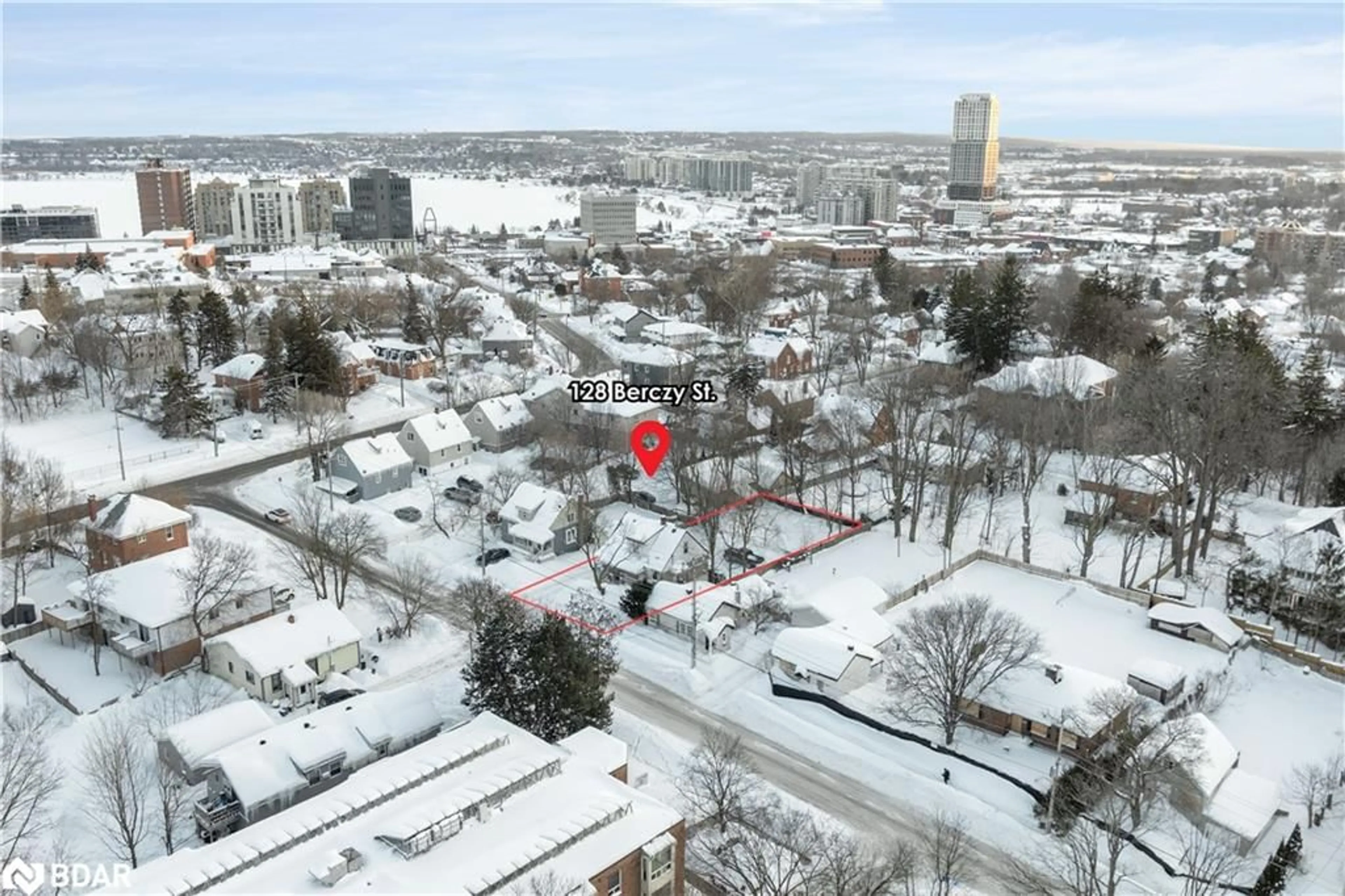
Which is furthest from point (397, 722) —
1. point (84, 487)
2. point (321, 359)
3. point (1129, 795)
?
point (321, 359)

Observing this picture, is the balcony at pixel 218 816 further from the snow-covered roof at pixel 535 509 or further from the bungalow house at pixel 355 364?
the bungalow house at pixel 355 364

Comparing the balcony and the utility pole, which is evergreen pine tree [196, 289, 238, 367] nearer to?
the utility pole

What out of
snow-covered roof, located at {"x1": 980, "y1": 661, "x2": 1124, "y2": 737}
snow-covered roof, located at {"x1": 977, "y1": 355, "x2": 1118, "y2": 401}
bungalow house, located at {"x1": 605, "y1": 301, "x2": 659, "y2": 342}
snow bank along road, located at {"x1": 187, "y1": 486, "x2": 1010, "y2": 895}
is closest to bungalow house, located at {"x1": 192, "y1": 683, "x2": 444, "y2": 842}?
snow bank along road, located at {"x1": 187, "y1": 486, "x2": 1010, "y2": 895}

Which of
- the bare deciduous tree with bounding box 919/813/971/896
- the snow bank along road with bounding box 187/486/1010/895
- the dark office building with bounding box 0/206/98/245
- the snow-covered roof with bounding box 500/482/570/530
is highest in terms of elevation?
the dark office building with bounding box 0/206/98/245

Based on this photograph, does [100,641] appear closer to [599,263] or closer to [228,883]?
[228,883]

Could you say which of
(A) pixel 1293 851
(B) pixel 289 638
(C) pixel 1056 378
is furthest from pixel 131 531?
(C) pixel 1056 378

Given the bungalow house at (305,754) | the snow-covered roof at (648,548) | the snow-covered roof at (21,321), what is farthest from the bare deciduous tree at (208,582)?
the snow-covered roof at (21,321)
